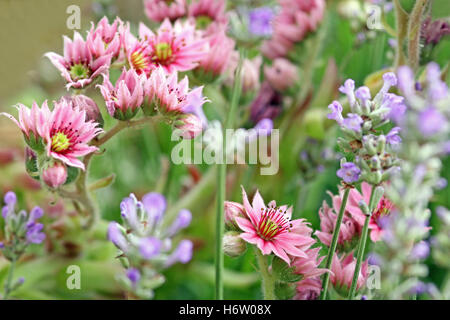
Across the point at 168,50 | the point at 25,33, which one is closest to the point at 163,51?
the point at 168,50

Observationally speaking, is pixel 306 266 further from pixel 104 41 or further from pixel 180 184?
pixel 180 184

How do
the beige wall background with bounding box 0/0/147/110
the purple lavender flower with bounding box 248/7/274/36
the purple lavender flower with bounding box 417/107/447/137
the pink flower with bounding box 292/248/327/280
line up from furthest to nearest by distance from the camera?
the beige wall background with bounding box 0/0/147/110 → the purple lavender flower with bounding box 248/7/274/36 → the pink flower with bounding box 292/248/327/280 → the purple lavender flower with bounding box 417/107/447/137

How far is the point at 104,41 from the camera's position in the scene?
1.16ft

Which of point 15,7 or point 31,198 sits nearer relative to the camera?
point 31,198

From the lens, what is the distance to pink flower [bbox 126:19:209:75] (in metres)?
0.35

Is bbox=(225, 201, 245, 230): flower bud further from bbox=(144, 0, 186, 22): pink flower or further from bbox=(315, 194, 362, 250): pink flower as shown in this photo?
bbox=(144, 0, 186, 22): pink flower

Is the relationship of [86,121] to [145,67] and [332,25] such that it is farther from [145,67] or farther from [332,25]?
[332,25]

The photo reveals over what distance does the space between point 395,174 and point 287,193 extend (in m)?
0.25

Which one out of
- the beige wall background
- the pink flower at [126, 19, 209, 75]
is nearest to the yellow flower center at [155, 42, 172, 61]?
the pink flower at [126, 19, 209, 75]

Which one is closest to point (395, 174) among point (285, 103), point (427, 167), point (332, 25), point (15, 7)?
point (427, 167)

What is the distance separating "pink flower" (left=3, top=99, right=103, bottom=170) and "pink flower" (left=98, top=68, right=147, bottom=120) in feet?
0.05

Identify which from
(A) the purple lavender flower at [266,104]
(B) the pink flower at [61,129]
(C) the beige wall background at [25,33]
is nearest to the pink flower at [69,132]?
(B) the pink flower at [61,129]
